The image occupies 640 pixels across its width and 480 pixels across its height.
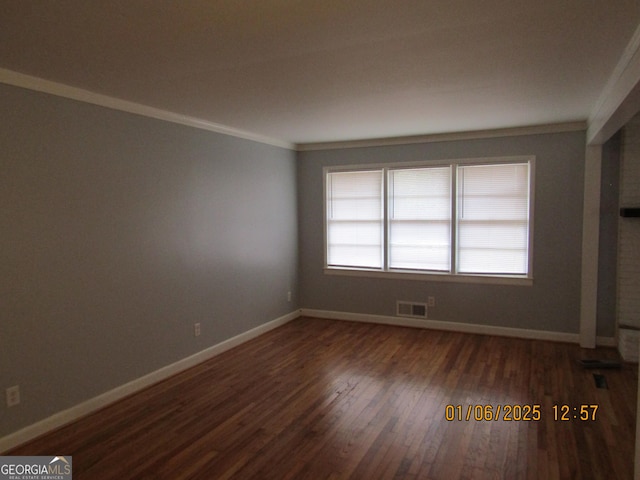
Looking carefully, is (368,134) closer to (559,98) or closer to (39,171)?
(559,98)

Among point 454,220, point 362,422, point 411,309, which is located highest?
point 454,220

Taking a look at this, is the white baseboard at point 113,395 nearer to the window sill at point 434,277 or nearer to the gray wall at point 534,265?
the window sill at point 434,277

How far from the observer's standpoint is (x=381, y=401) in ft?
11.3

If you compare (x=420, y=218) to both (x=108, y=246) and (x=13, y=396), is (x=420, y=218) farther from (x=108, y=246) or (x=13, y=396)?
(x=13, y=396)

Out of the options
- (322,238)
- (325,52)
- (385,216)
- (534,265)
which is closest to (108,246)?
(325,52)

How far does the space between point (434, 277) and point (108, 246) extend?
3.83 meters

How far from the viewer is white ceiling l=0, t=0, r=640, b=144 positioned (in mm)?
1955

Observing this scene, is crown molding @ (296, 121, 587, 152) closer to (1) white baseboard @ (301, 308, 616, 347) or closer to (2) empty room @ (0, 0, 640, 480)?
(2) empty room @ (0, 0, 640, 480)

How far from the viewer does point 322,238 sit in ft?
20.1

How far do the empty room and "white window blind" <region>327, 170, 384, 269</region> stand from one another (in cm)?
4

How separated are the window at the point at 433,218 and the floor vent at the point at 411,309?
1.42 feet

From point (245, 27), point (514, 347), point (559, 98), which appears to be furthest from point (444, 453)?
Result: point (559, 98)

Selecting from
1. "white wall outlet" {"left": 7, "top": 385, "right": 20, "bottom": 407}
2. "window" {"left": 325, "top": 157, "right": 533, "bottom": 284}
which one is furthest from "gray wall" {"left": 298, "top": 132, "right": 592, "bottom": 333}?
"white wall outlet" {"left": 7, "top": 385, "right": 20, "bottom": 407}

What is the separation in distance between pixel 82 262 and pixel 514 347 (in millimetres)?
4385
